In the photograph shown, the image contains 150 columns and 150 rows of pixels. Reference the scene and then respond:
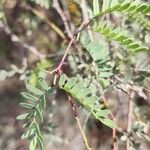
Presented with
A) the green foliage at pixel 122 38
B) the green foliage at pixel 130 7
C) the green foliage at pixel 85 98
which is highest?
the green foliage at pixel 130 7

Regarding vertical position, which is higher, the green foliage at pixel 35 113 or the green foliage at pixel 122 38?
the green foliage at pixel 122 38

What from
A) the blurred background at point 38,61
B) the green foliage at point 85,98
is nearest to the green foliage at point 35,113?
the green foliage at point 85,98

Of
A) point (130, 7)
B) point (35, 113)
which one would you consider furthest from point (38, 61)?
point (130, 7)

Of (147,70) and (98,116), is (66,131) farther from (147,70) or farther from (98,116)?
(98,116)

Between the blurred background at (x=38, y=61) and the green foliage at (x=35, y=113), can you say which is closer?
the green foliage at (x=35, y=113)

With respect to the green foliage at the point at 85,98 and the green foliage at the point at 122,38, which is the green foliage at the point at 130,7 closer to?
the green foliage at the point at 122,38

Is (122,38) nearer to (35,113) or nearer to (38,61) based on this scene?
(35,113)

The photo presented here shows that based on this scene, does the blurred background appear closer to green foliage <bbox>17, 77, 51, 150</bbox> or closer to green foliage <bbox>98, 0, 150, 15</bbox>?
green foliage <bbox>17, 77, 51, 150</bbox>

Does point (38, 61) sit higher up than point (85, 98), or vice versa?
point (38, 61)

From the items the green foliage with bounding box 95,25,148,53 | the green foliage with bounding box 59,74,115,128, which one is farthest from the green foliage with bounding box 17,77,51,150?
the green foliage with bounding box 95,25,148,53
